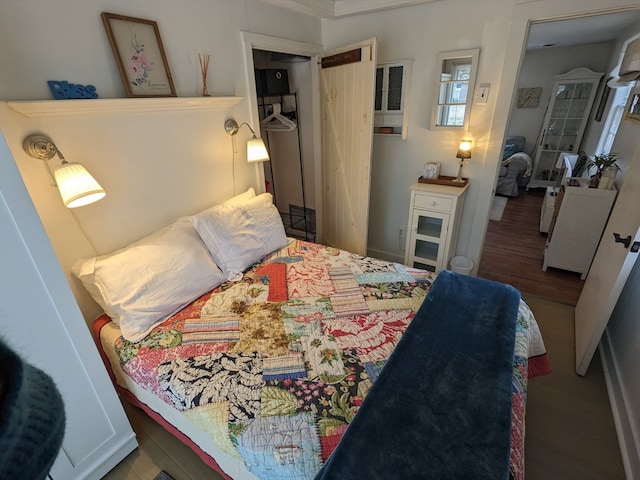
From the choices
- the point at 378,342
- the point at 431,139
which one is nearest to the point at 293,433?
the point at 378,342

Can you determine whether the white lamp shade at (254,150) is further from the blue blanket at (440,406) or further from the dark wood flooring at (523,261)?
the dark wood flooring at (523,261)

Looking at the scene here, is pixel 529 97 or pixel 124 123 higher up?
pixel 529 97

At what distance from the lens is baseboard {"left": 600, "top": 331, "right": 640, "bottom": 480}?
1457 mm

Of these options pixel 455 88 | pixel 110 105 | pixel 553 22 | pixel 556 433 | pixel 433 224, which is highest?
pixel 553 22

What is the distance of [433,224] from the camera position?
2777 mm

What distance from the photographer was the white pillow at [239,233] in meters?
2.01

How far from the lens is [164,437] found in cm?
167

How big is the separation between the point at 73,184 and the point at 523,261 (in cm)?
378

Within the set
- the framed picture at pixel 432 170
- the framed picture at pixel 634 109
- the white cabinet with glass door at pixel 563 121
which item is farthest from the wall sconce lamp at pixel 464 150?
the white cabinet with glass door at pixel 563 121

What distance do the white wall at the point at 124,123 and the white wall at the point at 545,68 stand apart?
4.51 meters

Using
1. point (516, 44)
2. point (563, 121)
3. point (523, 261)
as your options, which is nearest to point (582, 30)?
point (563, 121)

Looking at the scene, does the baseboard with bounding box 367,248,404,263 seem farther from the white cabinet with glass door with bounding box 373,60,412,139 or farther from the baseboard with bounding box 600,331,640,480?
the baseboard with bounding box 600,331,640,480

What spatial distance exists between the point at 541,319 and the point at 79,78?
338 centimetres

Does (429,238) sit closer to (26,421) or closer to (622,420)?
(622,420)
